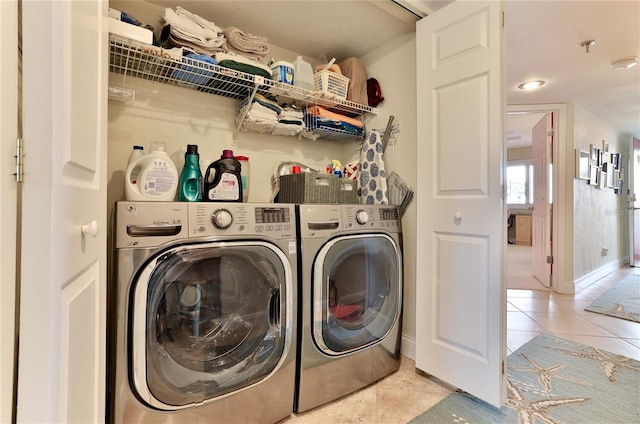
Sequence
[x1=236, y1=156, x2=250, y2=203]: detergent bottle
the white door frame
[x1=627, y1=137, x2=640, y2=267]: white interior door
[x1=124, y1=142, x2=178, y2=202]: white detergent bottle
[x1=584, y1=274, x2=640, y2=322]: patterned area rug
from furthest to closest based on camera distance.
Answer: [x1=627, y1=137, x2=640, y2=267]: white interior door
the white door frame
[x1=584, y1=274, x2=640, y2=322]: patterned area rug
[x1=236, y1=156, x2=250, y2=203]: detergent bottle
[x1=124, y1=142, x2=178, y2=202]: white detergent bottle

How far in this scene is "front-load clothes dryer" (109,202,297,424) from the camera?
0.99 m

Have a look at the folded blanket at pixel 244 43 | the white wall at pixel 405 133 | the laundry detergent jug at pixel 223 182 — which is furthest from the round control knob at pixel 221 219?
the white wall at pixel 405 133

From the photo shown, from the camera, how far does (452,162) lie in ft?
5.06

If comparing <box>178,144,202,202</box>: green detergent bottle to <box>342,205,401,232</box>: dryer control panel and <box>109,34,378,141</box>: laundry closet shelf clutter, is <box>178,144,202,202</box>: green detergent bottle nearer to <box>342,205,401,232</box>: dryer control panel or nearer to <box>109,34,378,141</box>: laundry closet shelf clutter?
<box>109,34,378,141</box>: laundry closet shelf clutter

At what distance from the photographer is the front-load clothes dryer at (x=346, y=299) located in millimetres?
1354

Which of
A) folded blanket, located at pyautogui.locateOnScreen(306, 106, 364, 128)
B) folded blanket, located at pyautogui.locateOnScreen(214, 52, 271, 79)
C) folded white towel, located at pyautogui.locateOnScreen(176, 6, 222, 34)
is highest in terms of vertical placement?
folded white towel, located at pyautogui.locateOnScreen(176, 6, 222, 34)

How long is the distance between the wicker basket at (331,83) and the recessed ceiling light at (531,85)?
2.11 m

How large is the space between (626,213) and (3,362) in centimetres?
710

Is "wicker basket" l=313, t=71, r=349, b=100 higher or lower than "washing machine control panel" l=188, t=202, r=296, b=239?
higher

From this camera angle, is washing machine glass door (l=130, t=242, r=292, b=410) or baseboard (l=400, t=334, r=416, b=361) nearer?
washing machine glass door (l=130, t=242, r=292, b=410)

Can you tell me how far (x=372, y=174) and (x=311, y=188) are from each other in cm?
55

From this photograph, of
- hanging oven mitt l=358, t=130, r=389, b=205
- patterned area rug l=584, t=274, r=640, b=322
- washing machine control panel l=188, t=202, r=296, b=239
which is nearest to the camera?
washing machine control panel l=188, t=202, r=296, b=239

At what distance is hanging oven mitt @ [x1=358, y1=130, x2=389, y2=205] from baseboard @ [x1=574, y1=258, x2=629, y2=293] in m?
3.09

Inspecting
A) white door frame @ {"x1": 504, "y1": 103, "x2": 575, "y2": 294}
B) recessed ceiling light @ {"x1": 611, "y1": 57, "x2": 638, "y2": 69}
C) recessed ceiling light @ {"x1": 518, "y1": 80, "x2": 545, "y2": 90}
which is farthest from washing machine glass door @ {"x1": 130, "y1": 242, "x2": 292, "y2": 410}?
white door frame @ {"x1": 504, "y1": 103, "x2": 575, "y2": 294}
